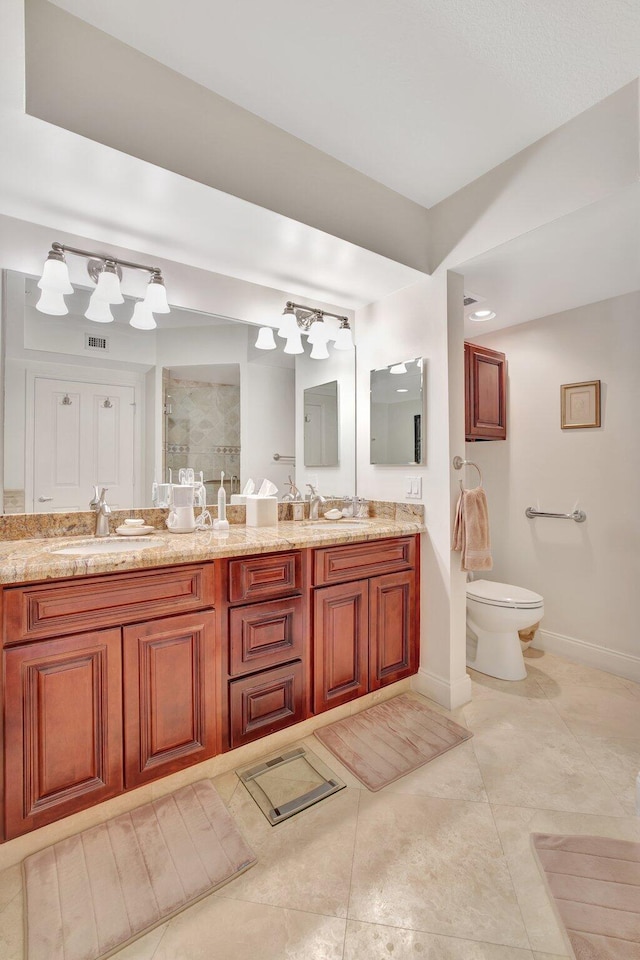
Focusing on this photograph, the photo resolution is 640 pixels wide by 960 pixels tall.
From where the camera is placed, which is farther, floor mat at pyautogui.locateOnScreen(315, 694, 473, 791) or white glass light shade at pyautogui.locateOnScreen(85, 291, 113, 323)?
white glass light shade at pyautogui.locateOnScreen(85, 291, 113, 323)

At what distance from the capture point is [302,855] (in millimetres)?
1344

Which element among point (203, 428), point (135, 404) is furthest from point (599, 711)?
point (135, 404)

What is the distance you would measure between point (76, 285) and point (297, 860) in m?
2.32

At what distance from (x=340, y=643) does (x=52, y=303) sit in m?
1.94

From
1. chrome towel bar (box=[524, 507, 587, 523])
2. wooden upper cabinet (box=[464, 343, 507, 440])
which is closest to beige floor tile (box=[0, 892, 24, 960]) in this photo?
wooden upper cabinet (box=[464, 343, 507, 440])

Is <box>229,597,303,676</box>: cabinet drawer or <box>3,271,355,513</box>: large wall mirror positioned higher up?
<box>3,271,355,513</box>: large wall mirror

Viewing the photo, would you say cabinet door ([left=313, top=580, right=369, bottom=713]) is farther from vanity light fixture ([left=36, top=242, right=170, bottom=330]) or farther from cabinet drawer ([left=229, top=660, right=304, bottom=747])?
vanity light fixture ([left=36, top=242, right=170, bottom=330])

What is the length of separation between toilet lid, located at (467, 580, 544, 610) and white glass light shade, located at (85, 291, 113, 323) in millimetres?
2401

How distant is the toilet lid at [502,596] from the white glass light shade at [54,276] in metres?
2.56

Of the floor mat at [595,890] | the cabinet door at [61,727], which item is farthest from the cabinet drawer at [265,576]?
the floor mat at [595,890]

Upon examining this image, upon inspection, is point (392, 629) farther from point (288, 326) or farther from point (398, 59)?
point (398, 59)

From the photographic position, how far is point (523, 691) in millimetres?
2354

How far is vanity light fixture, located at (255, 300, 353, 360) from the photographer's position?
244 cm

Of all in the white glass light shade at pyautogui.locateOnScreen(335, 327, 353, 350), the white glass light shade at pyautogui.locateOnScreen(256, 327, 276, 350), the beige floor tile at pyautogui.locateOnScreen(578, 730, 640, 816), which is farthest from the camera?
the white glass light shade at pyautogui.locateOnScreen(335, 327, 353, 350)
